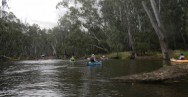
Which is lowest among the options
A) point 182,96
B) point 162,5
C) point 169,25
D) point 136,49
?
point 182,96

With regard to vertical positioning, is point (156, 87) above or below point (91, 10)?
below

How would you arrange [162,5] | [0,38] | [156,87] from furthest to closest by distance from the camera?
[0,38]
[162,5]
[156,87]

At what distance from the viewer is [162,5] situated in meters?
65.1

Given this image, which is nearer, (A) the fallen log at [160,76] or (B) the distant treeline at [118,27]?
(A) the fallen log at [160,76]

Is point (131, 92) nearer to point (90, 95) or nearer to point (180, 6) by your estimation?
point (90, 95)

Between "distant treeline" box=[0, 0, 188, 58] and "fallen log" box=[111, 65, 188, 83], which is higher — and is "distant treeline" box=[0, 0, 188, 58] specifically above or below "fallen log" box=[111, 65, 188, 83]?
above

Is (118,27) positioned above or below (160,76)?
above

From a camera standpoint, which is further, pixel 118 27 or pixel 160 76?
pixel 118 27

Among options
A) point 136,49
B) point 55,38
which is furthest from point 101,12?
point 55,38

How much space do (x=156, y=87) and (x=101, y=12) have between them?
226 feet

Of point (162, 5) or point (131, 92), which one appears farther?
point (162, 5)

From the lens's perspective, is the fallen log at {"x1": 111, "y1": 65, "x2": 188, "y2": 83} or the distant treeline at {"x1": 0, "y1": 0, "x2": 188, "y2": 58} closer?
the fallen log at {"x1": 111, "y1": 65, "x2": 188, "y2": 83}

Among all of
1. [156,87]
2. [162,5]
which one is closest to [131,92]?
[156,87]

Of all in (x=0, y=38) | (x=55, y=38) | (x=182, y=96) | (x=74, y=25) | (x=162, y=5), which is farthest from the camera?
(x=55, y=38)
